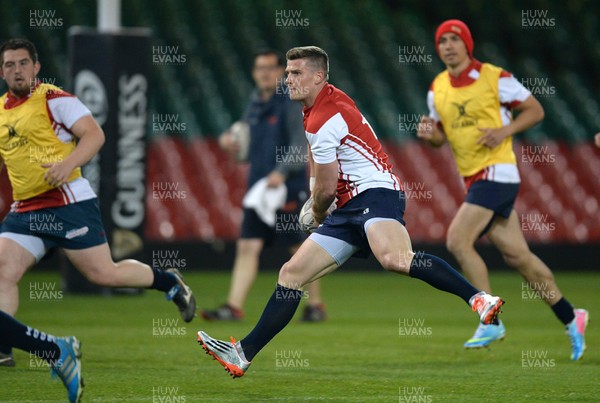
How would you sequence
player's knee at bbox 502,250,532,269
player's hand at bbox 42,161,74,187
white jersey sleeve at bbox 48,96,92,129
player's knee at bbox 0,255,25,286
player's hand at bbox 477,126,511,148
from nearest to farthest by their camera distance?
1. player's hand at bbox 42,161,74,187
2. player's knee at bbox 0,255,25,286
3. white jersey sleeve at bbox 48,96,92,129
4. player's knee at bbox 502,250,532,269
5. player's hand at bbox 477,126,511,148

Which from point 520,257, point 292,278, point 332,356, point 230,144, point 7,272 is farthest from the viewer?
point 230,144

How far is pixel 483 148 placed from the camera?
27.5 ft

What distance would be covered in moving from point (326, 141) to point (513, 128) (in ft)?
8.43

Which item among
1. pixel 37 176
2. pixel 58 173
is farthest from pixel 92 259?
pixel 58 173

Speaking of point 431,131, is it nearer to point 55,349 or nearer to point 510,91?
point 510,91

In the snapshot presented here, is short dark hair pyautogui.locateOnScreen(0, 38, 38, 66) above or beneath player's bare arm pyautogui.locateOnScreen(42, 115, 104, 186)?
above

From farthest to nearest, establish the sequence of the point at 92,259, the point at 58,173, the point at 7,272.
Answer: the point at 92,259, the point at 7,272, the point at 58,173

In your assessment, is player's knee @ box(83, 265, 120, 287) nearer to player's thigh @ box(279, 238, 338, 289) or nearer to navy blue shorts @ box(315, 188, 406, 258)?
player's thigh @ box(279, 238, 338, 289)

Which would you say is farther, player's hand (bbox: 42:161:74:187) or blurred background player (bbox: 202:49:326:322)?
blurred background player (bbox: 202:49:326:322)

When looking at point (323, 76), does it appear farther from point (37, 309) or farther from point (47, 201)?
point (37, 309)

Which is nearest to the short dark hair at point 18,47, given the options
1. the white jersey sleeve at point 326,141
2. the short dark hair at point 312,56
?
the short dark hair at point 312,56

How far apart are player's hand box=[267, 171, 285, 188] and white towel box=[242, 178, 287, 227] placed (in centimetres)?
10

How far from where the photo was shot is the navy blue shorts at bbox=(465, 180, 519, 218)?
323 inches

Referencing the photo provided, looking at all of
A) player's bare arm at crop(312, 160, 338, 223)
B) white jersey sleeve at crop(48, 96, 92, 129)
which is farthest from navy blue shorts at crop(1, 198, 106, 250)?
player's bare arm at crop(312, 160, 338, 223)
